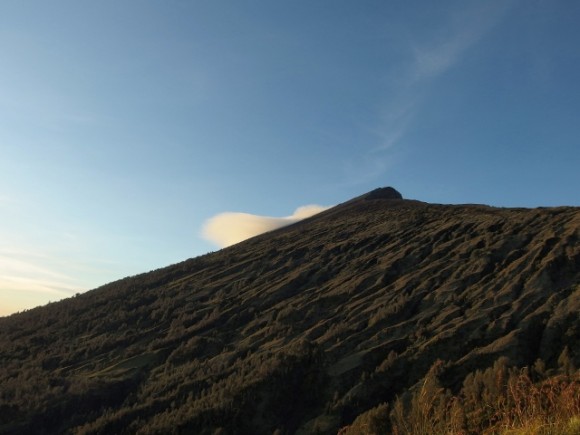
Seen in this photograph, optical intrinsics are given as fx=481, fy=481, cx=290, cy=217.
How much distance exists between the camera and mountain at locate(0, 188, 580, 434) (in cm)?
1809

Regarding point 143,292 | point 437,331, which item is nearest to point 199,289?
point 143,292

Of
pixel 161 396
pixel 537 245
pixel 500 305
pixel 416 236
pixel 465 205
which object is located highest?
pixel 465 205

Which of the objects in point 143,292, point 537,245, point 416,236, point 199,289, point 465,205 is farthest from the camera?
point 465,205

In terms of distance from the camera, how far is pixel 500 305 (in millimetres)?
21172

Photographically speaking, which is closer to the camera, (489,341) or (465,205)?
(489,341)

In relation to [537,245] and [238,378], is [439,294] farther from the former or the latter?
[238,378]

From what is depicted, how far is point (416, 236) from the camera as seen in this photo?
35625 millimetres

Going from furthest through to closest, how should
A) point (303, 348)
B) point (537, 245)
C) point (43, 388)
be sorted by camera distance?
point (537, 245)
point (43, 388)
point (303, 348)

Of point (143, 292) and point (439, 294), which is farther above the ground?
point (143, 292)

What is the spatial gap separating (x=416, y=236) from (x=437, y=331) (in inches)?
618

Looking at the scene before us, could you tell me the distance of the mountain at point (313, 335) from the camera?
18.1m

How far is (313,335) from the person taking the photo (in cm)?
2378

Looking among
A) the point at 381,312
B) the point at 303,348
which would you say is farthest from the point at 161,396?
the point at 381,312

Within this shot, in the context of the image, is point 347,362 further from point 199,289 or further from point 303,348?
point 199,289
